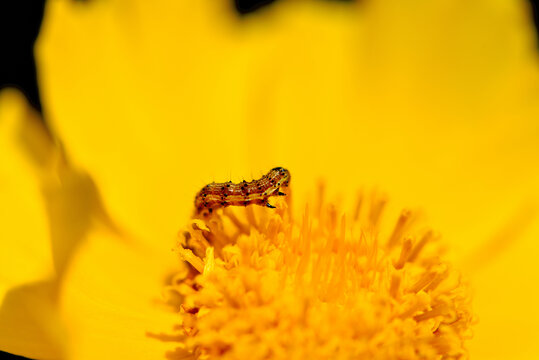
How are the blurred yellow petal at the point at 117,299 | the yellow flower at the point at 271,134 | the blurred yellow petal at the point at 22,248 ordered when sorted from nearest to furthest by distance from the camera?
the blurred yellow petal at the point at 22,248 < the blurred yellow petal at the point at 117,299 < the yellow flower at the point at 271,134

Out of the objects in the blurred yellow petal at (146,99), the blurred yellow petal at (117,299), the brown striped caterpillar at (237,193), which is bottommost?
the blurred yellow petal at (117,299)

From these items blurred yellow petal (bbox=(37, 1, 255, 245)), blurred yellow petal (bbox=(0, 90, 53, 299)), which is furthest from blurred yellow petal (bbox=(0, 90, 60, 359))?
blurred yellow petal (bbox=(37, 1, 255, 245))

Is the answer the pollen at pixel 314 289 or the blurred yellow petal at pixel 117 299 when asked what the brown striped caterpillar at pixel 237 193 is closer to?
the pollen at pixel 314 289

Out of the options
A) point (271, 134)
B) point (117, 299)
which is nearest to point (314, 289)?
point (117, 299)

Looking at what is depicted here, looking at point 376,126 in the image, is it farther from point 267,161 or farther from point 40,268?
point 40,268

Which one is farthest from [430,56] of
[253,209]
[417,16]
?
[253,209]

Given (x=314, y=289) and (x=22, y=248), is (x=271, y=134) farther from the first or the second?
(x=22, y=248)

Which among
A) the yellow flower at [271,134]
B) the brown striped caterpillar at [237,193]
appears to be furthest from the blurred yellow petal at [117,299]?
the brown striped caterpillar at [237,193]

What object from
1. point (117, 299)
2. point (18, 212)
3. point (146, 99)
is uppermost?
point (146, 99)
